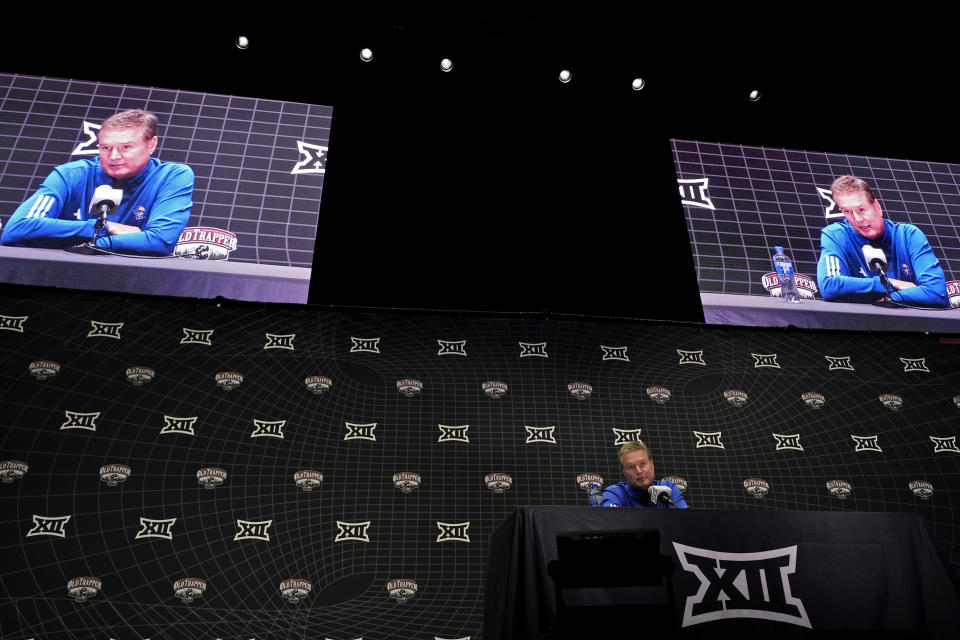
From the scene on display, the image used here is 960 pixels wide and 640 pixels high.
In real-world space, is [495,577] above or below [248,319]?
below

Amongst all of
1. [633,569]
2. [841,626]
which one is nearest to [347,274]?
[633,569]

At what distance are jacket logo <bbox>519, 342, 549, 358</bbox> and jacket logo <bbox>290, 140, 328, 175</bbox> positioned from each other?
5.87 feet

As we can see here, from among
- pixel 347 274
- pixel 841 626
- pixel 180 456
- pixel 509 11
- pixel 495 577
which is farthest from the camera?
pixel 509 11

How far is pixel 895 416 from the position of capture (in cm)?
Result: 459

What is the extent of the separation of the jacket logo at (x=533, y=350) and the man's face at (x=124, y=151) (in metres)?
2.65

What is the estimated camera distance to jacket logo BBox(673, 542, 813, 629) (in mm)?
2191

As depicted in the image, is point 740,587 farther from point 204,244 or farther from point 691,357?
point 204,244

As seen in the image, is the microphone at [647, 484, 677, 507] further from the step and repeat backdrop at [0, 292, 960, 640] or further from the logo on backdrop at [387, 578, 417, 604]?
the logo on backdrop at [387, 578, 417, 604]

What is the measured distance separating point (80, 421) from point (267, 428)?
961mm

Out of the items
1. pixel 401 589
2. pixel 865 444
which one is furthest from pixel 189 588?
pixel 865 444

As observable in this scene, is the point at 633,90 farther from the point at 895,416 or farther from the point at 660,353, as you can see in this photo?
the point at 895,416

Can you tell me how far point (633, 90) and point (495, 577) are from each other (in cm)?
407

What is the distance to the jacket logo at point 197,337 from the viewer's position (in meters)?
4.23

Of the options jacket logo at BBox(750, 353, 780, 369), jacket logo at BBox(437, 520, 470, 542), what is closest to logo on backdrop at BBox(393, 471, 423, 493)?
jacket logo at BBox(437, 520, 470, 542)
